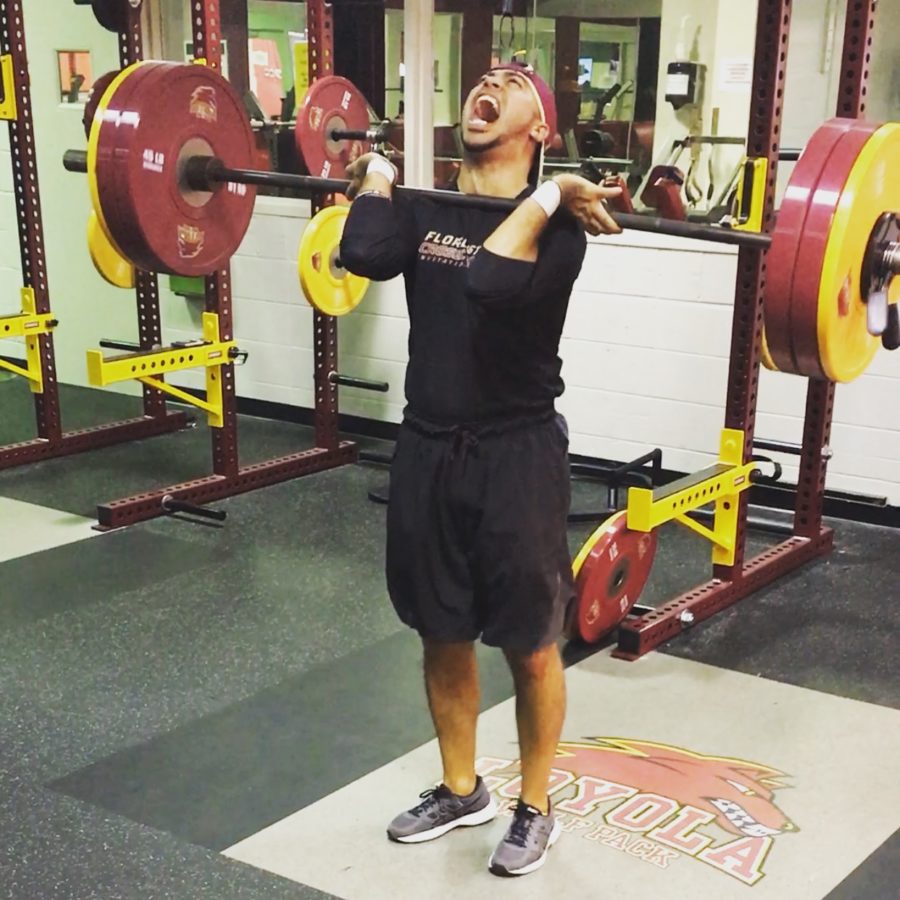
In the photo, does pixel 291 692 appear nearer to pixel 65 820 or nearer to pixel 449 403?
pixel 65 820

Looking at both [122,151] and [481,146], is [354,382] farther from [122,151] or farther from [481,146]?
[481,146]

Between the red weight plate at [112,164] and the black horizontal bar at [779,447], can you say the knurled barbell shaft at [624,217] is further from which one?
the black horizontal bar at [779,447]

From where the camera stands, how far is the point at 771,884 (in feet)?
7.32

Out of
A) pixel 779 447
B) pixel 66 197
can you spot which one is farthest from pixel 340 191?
pixel 66 197

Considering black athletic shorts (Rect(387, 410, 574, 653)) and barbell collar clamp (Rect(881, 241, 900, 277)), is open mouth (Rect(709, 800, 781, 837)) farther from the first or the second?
barbell collar clamp (Rect(881, 241, 900, 277))

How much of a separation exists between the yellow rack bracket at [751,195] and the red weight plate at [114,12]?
8.69ft

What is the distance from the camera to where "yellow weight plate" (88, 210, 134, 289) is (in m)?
4.92

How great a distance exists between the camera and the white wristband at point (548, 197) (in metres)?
1.97

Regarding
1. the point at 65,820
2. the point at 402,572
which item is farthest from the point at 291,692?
the point at 402,572

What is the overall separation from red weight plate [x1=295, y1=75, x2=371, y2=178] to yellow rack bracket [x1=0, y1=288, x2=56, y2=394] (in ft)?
3.95

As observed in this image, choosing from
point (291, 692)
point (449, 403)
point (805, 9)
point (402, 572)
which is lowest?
point (291, 692)

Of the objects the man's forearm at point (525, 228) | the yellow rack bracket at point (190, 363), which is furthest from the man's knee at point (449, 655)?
the yellow rack bracket at point (190, 363)

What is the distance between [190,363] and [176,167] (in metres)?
1.10

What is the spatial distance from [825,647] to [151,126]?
2.30 metres
